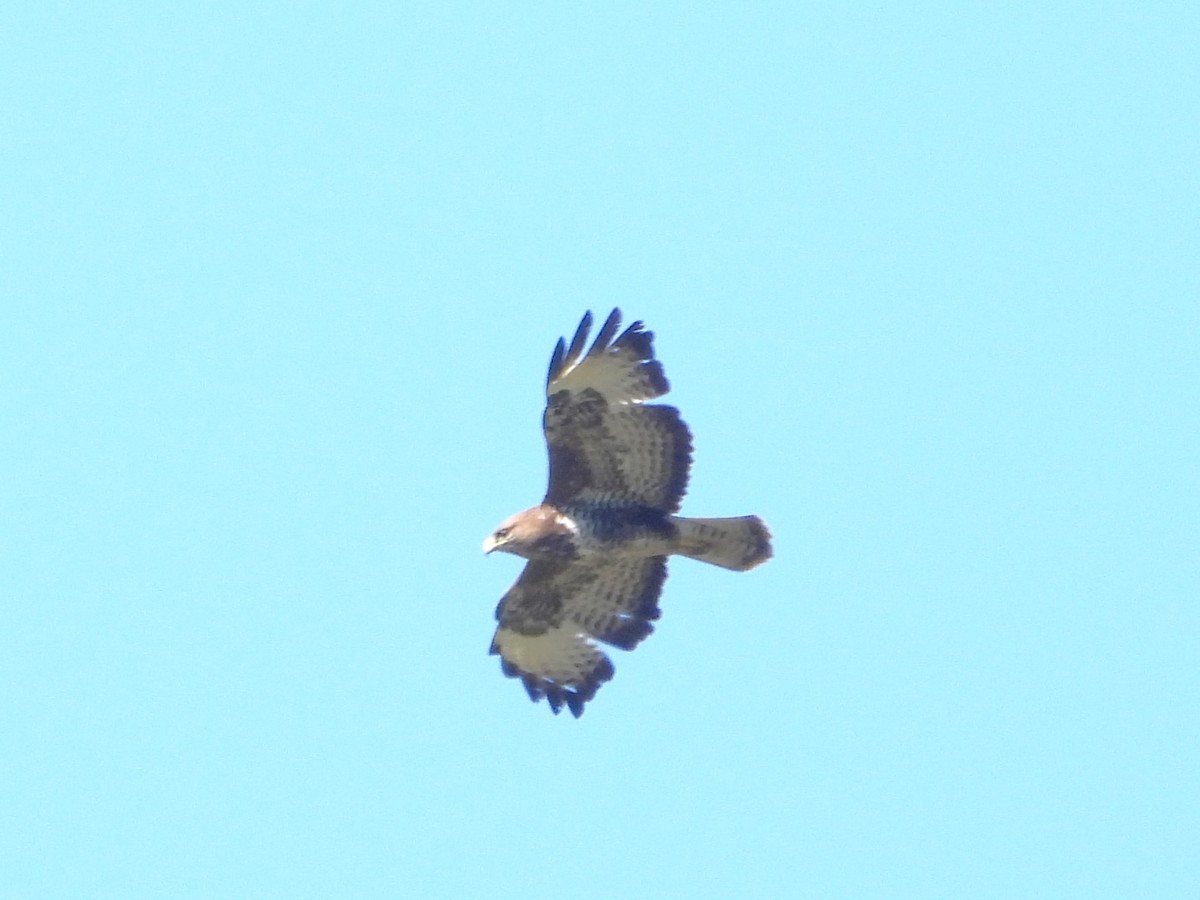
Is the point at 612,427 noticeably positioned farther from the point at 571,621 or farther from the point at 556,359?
the point at 571,621

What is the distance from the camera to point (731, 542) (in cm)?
1215

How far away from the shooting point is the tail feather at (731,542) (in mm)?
12117

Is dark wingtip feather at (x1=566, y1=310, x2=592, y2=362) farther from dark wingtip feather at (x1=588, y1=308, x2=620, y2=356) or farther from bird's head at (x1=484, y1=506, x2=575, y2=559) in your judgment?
bird's head at (x1=484, y1=506, x2=575, y2=559)

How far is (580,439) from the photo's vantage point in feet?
39.1

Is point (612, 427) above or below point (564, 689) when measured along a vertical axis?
above

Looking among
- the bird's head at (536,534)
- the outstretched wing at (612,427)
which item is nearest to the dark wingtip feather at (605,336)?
the outstretched wing at (612,427)

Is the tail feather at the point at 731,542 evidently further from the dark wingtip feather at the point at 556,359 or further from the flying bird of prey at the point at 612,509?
the dark wingtip feather at the point at 556,359

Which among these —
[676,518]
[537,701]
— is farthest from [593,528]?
[537,701]

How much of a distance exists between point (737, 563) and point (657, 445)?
87cm

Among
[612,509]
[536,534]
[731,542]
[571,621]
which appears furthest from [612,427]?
[571,621]

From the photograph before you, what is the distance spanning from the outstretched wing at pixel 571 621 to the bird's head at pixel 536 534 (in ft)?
0.93

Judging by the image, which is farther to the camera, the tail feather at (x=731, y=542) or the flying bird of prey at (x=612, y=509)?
the tail feather at (x=731, y=542)

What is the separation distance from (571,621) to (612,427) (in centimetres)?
137

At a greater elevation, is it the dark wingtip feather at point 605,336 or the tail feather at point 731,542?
the dark wingtip feather at point 605,336
